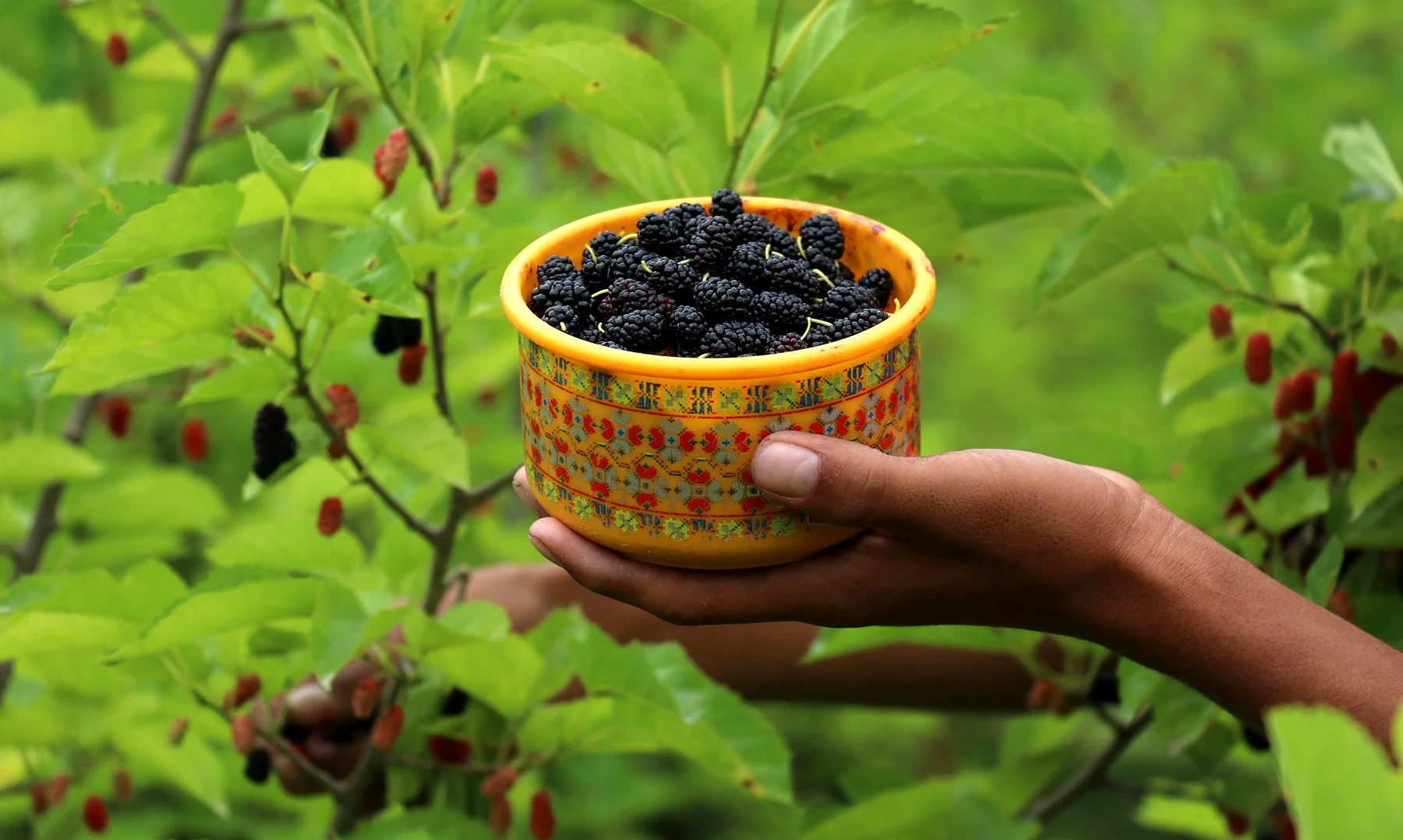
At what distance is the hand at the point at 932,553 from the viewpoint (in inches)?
33.5

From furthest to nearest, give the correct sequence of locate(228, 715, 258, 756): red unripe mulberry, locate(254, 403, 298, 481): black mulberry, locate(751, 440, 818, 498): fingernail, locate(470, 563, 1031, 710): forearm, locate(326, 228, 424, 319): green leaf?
locate(470, 563, 1031, 710): forearm, locate(228, 715, 258, 756): red unripe mulberry, locate(254, 403, 298, 481): black mulberry, locate(326, 228, 424, 319): green leaf, locate(751, 440, 818, 498): fingernail

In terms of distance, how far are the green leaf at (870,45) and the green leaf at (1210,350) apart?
1.31 ft

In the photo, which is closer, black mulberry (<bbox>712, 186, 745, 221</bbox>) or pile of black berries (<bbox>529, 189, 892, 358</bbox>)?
pile of black berries (<bbox>529, 189, 892, 358</bbox>)

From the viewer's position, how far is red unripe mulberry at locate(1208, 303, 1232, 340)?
1.21 m

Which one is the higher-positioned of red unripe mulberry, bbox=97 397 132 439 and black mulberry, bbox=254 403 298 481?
black mulberry, bbox=254 403 298 481

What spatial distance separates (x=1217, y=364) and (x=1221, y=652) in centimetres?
40

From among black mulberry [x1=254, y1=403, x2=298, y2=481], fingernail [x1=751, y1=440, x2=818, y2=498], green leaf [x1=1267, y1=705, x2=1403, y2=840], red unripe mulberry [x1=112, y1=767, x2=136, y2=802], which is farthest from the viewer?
red unripe mulberry [x1=112, y1=767, x2=136, y2=802]

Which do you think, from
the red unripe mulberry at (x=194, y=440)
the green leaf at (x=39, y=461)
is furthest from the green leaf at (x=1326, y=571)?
the red unripe mulberry at (x=194, y=440)

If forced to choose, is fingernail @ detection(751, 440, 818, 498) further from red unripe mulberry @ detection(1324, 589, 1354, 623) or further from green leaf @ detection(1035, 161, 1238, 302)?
red unripe mulberry @ detection(1324, 589, 1354, 623)

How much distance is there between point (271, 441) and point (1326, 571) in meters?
0.91

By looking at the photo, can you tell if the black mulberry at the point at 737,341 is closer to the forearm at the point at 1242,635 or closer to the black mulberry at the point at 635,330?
the black mulberry at the point at 635,330

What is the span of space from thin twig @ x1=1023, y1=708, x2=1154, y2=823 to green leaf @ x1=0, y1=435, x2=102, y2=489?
3.62 feet

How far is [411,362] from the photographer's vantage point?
1185 millimetres

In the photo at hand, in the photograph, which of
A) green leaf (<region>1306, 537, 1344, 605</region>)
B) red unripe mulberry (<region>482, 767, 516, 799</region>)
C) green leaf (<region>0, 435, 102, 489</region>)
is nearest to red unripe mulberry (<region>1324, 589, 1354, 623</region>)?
green leaf (<region>1306, 537, 1344, 605</region>)
